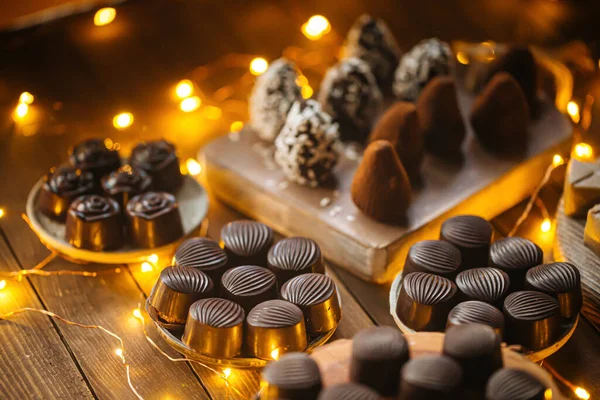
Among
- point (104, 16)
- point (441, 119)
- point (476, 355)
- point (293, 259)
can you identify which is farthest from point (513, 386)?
point (104, 16)

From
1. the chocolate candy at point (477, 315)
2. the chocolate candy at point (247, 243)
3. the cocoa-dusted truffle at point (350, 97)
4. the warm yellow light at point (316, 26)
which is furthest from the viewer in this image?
the warm yellow light at point (316, 26)

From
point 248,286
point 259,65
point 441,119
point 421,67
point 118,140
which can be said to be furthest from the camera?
point 259,65

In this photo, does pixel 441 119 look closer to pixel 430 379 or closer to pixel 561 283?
pixel 561 283

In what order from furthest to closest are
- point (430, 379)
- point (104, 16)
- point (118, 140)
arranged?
point (104, 16)
point (118, 140)
point (430, 379)

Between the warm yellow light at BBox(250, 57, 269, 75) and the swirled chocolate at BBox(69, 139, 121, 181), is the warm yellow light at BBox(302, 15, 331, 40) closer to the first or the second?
the warm yellow light at BBox(250, 57, 269, 75)

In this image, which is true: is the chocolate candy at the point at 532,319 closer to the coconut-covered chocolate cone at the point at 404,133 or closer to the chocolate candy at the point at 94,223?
the coconut-covered chocolate cone at the point at 404,133

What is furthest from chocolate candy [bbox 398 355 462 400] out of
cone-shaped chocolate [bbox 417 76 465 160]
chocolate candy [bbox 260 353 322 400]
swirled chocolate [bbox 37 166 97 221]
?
swirled chocolate [bbox 37 166 97 221]

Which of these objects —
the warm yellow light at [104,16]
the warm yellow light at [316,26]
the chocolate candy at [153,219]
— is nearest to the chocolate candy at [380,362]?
the chocolate candy at [153,219]
